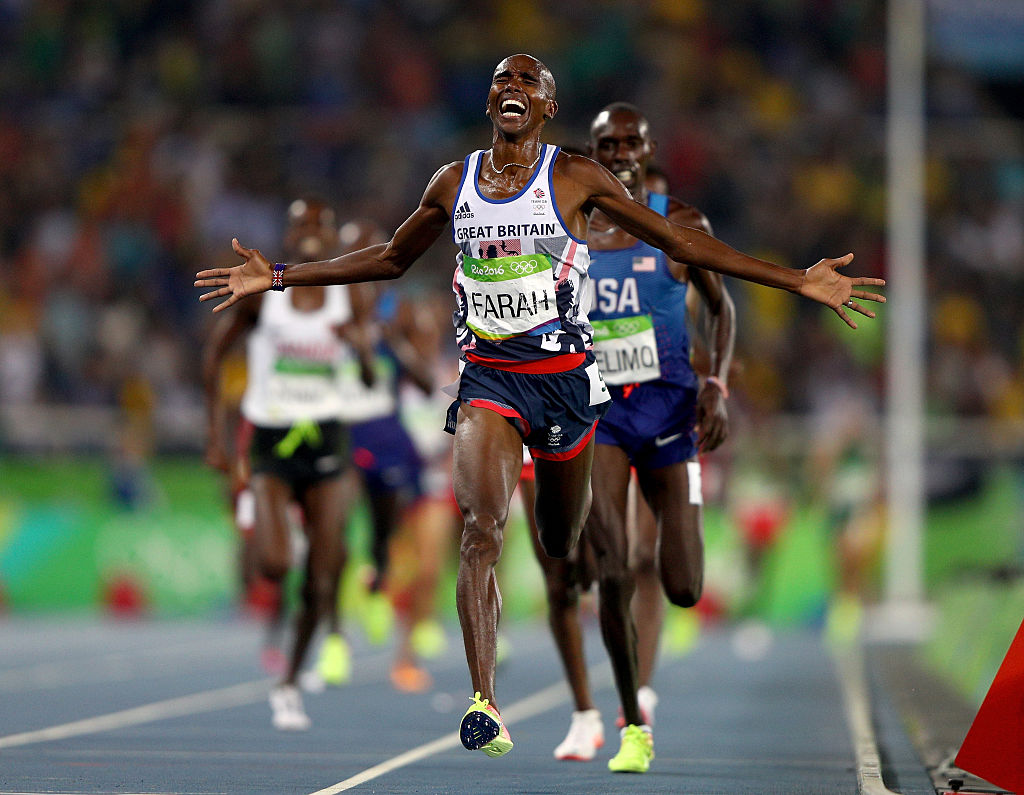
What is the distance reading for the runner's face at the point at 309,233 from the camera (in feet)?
32.3

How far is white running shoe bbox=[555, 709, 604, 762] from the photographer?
7.59 metres

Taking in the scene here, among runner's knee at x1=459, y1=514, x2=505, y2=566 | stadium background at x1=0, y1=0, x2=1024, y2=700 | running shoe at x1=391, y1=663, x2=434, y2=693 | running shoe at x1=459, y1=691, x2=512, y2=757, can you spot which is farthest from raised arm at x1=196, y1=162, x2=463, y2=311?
stadium background at x1=0, y1=0, x2=1024, y2=700

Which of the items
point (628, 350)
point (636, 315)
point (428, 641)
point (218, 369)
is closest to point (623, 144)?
point (636, 315)

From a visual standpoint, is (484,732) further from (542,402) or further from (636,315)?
(636,315)

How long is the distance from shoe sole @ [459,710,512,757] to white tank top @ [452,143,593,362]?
1.41 metres

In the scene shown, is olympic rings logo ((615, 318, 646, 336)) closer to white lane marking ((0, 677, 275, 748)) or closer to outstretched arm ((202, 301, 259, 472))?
outstretched arm ((202, 301, 259, 472))

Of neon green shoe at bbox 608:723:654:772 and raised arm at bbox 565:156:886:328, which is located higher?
raised arm at bbox 565:156:886:328

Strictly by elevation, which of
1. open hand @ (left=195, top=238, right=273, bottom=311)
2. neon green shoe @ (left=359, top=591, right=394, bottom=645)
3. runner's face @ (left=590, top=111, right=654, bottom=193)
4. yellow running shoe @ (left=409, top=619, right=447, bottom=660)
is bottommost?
yellow running shoe @ (left=409, top=619, right=447, bottom=660)

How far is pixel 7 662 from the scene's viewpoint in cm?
1371

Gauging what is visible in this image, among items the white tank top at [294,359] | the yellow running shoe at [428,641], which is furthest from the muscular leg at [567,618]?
the yellow running shoe at [428,641]

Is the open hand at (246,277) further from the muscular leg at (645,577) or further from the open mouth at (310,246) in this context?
the open mouth at (310,246)

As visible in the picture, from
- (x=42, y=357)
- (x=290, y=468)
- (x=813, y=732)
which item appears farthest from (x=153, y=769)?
(x=42, y=357)

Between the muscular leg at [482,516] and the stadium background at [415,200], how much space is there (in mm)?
11989

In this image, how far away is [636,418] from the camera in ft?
25.1
